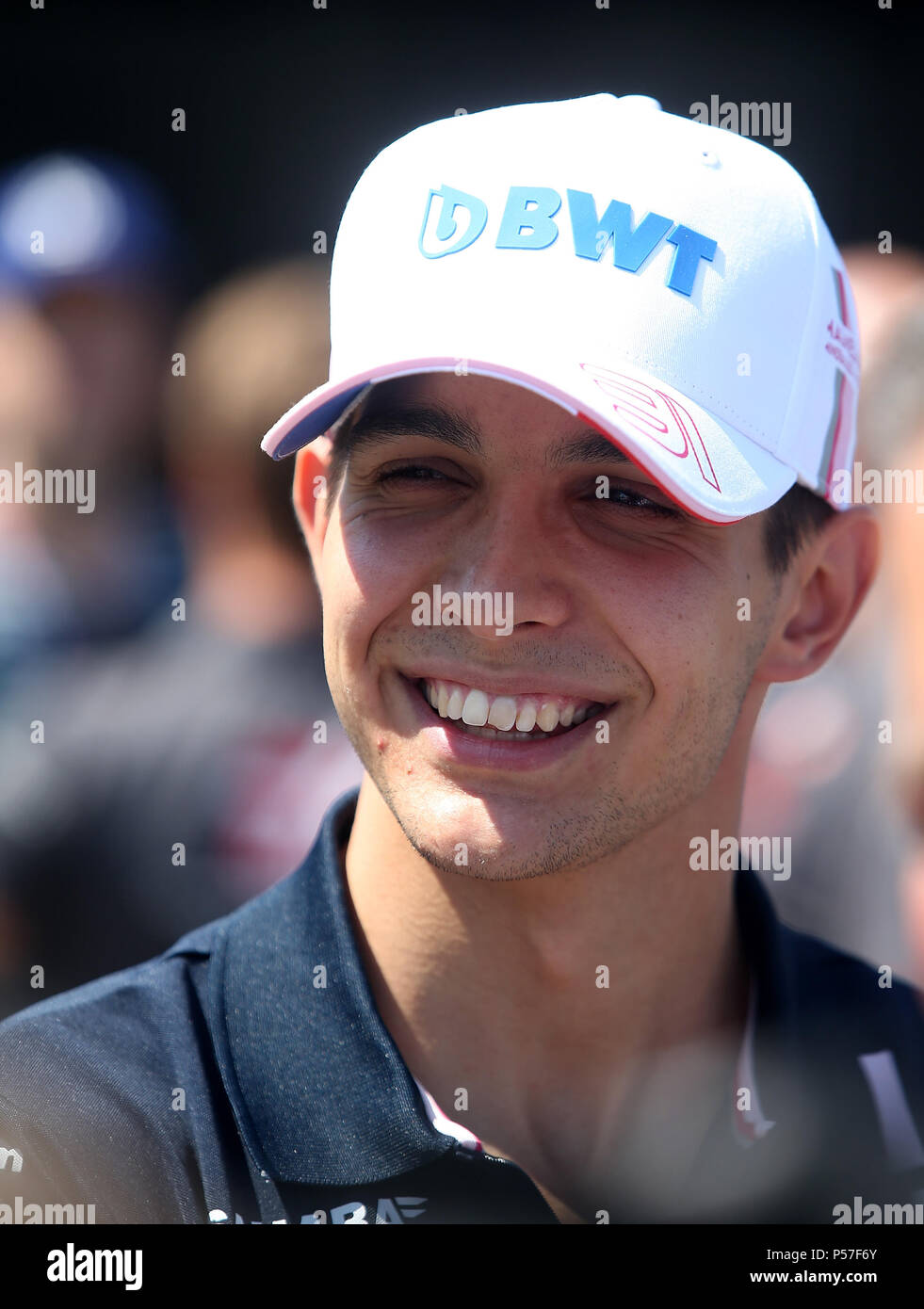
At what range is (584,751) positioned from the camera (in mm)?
1693

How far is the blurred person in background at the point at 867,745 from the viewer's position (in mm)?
2498

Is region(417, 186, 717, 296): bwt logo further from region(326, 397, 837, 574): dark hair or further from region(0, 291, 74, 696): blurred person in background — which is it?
region(0, 291, 74, 696): blurred person in background

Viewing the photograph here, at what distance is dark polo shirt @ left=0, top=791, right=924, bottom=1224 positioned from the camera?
153 centimetres

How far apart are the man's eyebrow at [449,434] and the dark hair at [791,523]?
30 centimetres

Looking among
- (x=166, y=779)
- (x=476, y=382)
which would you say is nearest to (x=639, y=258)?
(x=476, y=382)

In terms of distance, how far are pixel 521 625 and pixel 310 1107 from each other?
1.99 feet

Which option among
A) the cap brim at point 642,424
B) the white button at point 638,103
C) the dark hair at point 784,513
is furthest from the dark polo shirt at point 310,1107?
the white button at point 638,103

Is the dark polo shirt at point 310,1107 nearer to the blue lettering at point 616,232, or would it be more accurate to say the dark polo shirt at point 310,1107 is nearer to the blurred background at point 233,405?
the blurred background at point 233,405

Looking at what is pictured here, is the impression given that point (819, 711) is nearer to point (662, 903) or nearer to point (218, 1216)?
point (662, 903)

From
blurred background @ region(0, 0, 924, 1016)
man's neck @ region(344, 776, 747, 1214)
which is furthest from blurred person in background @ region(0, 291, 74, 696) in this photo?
man's neck @ region(344, 776, 747, 1214)

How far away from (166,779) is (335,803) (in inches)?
28.5

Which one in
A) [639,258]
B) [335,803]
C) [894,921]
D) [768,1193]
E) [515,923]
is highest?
[639,258]

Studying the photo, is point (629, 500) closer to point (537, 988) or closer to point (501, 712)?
point (501, 712)

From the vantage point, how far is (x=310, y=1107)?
1632 mm
